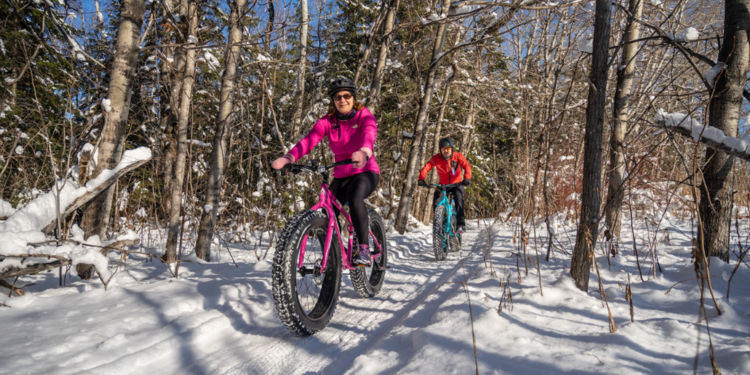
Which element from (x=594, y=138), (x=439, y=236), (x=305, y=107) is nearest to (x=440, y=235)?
(x=439, y=236)

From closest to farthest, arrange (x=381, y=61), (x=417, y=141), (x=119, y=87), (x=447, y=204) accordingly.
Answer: (x=119, y=87) → (x=447, y=204) → (x=381, y=61) → (x=417, y=141)

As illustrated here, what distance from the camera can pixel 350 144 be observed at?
3734 millimetres

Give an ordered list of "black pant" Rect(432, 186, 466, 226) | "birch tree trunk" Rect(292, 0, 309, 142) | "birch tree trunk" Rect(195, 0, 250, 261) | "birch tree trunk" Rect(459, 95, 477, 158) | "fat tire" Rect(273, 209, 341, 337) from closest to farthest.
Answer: "fat tire" Rect(273, 209, 341, 337), "birch tree trunk" Rect(195, 0, 250, 261), "black pant" Rect(432, 186, 466, 226), "birch tree trunk" Rect(292, 0, 309, 142), "birch tree trunk" Rect(459, 95, 477, 158)

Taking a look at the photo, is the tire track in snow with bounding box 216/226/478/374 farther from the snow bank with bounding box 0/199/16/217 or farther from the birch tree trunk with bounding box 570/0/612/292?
the snow bank with bounding box 0/199/16/217

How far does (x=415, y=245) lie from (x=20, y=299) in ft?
20.7

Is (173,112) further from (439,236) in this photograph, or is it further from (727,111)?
(727,111)

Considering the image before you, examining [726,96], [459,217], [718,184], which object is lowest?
[459,217]

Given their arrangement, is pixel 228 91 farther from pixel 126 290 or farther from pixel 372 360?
pixel 372 360

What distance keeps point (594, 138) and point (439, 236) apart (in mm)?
3445

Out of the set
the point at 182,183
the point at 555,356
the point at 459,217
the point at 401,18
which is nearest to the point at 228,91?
the point at 182,183

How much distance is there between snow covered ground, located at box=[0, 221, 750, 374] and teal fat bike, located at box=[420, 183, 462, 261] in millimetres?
2294

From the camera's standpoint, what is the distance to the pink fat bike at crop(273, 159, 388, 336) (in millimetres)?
2438

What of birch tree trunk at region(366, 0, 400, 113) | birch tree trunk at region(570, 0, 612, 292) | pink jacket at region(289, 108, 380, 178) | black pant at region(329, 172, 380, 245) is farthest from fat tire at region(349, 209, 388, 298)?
birch tree trunk at region(366, 0, 400, 113)

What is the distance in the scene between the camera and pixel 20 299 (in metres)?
2.65
